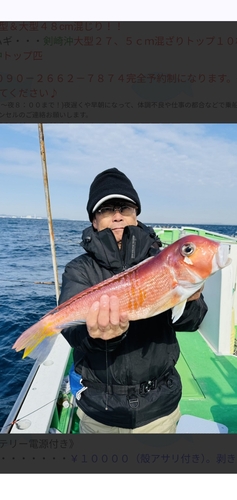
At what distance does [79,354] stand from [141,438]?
0.94 m

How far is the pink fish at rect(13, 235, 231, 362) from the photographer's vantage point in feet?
7.14

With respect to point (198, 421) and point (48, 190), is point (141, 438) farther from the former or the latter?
point (48, 190)

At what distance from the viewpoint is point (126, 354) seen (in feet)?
8.36

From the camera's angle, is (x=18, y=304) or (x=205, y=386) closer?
(x=205, y=386)

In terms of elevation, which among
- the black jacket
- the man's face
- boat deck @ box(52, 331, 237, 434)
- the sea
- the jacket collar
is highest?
the man's face

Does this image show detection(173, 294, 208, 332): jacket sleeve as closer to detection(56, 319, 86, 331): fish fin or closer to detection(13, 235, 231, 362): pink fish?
detection(13, 235, 231, 362): pink fish

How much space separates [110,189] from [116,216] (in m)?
0.26

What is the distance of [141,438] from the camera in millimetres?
2748

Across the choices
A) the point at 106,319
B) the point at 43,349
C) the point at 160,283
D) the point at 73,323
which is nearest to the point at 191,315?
the point at 160,283

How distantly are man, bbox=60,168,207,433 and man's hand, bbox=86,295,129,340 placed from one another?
0.28 ft

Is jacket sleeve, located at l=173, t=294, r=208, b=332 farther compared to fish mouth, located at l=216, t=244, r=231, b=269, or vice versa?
jacket sleeve, located at l=173, t=294, r=208, b=332

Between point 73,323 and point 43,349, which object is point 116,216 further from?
point 43,349

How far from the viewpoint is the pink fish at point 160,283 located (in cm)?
218

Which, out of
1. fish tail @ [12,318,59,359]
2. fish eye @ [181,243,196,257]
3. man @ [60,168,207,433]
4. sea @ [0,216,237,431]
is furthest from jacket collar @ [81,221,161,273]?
sea @ [0,216,237,431]
